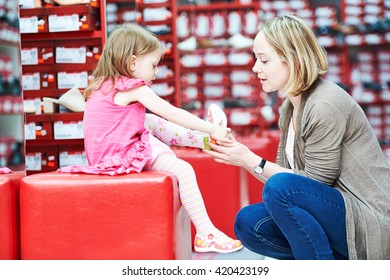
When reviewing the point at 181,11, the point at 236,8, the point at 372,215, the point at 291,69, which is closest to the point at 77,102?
the point at 291,69

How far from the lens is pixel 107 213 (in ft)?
6.77

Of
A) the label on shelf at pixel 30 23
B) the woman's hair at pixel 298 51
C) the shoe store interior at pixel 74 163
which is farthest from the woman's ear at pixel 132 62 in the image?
the label on shelf at pixel 30 23

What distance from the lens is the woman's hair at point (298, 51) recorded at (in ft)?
6.98

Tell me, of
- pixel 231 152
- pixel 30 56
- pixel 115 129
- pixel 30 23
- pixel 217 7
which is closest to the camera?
pixel 231 152

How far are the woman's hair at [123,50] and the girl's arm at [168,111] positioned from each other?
0.11 metres

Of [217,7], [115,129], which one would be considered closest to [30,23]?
[115,129]

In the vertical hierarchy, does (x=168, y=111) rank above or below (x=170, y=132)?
above

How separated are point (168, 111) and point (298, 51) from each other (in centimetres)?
50

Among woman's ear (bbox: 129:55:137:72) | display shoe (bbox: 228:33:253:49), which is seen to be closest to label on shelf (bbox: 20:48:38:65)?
woman's ear (bbox: 129:55:137:72)

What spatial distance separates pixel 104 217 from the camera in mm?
2064

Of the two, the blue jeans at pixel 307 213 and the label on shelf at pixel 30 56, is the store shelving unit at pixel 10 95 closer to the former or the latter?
the label on shelf at pixel 30 56

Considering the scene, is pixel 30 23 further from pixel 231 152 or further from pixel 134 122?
pixel 231 152

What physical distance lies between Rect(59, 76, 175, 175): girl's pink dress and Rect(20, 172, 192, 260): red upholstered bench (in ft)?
0.67
